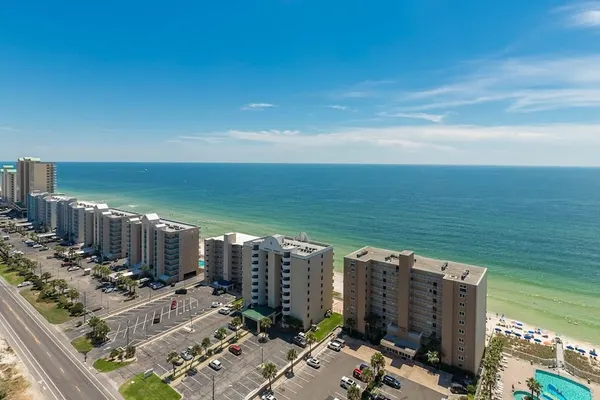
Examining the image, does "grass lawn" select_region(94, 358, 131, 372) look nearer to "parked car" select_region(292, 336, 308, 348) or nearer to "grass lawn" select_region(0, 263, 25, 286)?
"parked car" select_region(292, 336, 308, 348)

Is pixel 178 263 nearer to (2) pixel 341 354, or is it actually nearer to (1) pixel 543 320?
(2) pixel 341 354

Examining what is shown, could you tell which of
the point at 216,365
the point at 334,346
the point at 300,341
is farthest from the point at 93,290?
the point at 334,346

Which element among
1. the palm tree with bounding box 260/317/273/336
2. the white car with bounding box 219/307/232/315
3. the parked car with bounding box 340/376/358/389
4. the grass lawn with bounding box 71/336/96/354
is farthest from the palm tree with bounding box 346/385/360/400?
the grass lawn with bounding box 71/336/96/354

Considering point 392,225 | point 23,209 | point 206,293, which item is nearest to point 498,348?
point 206,293

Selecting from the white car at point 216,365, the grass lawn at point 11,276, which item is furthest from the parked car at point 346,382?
the grass lawn at point 11,276

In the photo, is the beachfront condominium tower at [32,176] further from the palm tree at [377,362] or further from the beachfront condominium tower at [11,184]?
the palm tree at [377,362]

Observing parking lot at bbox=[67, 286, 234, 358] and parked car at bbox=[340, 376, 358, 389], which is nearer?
parked car at bbox=[340, 376, 358, 389]

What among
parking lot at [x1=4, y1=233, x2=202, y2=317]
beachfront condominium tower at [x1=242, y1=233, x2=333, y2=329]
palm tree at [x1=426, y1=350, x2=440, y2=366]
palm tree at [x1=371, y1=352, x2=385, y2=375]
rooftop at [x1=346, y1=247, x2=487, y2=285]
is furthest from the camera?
parking lot at [x1=4, y1=233, x2=202, y2=317]
